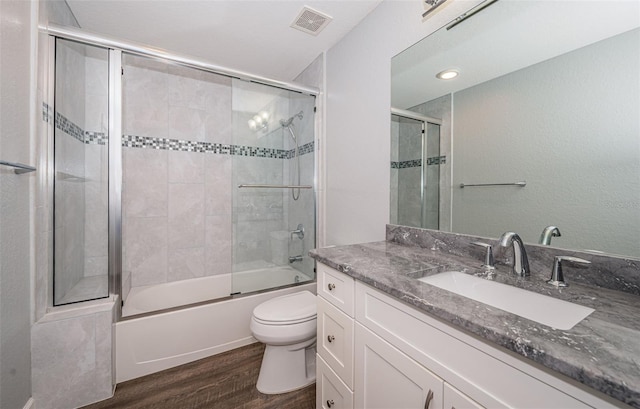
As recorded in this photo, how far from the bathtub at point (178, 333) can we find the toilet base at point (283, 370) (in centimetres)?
48

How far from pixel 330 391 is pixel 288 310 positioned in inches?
19.4

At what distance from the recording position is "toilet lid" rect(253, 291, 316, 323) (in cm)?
143

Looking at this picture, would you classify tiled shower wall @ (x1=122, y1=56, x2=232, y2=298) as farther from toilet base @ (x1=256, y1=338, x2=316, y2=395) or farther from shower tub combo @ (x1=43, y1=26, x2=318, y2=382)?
toilet base @ (x1=256, y1=338, x2=316, y2=395)

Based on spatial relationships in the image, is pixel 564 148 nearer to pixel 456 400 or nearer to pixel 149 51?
pixel 456 400

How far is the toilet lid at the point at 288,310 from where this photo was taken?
1429 millimetres

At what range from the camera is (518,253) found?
91 cm

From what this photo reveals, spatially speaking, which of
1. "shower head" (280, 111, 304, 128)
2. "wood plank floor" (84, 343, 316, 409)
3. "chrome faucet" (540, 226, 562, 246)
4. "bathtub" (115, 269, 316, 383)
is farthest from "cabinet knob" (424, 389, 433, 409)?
"shower head" (280, 111, 304, 128)

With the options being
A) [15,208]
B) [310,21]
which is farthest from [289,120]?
[15,208]

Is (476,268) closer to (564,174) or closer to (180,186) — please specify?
(564,174)

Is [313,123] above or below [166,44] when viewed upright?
below

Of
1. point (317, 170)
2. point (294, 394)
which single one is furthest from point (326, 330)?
point (317, 170)

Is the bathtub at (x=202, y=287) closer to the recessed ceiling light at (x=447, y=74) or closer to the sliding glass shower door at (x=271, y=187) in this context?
the sliding glass shower door at (x=271, y=187)

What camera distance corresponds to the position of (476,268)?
3.20 ft

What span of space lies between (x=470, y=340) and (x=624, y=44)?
1.02 m
